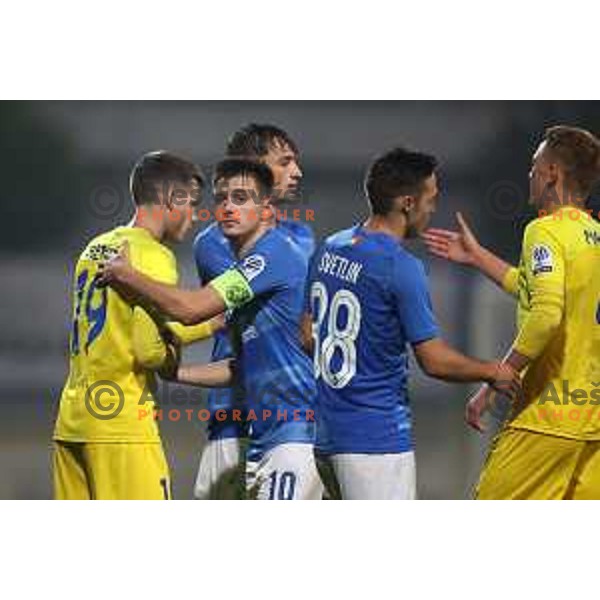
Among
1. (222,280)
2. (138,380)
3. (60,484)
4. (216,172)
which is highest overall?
(216,172)

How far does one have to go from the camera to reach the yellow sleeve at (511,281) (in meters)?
5.80

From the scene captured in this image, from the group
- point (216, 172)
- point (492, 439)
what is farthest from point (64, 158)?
point (492, 439)

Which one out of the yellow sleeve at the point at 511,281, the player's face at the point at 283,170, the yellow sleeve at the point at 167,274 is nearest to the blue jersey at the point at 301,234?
the player's face at the point at 283,170

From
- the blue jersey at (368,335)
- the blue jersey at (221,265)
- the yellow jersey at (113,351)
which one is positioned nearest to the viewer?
the blue jersey at (368,335)

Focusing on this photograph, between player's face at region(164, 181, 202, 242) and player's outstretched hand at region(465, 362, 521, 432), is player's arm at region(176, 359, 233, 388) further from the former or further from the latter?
player's outstretched hand at region(465, 362, 521, 432)

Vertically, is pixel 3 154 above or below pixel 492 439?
above

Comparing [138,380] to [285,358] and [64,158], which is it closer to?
[285,358]

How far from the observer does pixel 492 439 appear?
5812 millimetres

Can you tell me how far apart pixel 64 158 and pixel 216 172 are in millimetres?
646

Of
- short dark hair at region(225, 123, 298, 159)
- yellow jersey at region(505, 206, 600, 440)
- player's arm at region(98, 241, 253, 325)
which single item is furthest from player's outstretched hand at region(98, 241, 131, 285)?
yellow jersey at region(505, 206, 600, 440)

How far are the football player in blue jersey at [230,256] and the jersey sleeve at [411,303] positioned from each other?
0.43m

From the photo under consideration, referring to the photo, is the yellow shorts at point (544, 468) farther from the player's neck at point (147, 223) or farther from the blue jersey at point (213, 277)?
the player's neck at point (147, 223)

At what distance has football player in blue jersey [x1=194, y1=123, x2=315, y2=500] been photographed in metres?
5.80

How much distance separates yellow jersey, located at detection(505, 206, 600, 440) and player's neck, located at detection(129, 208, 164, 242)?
1.50m
